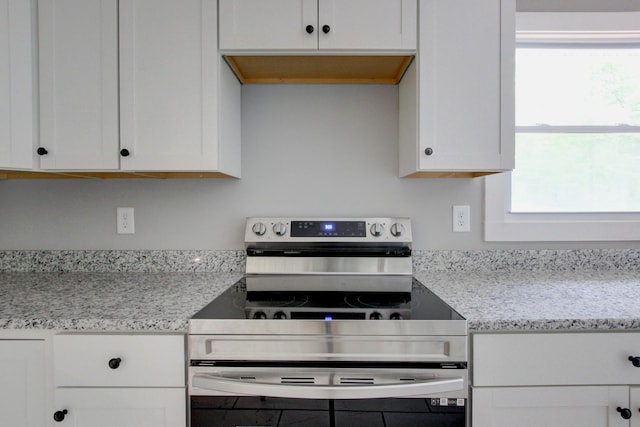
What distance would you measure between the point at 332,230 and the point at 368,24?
85 cm

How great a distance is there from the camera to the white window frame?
172 cm

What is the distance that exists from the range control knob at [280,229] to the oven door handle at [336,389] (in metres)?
0.73

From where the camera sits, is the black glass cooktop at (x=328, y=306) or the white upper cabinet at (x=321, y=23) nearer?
the black glass cooktop at (x=328, y=306)

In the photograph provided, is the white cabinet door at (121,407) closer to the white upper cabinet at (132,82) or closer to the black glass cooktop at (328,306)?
the black glass cooktop at (328,306)

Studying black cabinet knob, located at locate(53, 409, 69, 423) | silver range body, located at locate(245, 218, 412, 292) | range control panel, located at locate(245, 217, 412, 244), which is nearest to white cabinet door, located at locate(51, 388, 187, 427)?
black cabinet knob, located at locate(53, 409, 69, 423)

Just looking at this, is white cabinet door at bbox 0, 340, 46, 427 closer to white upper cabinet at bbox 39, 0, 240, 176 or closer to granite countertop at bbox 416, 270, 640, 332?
white upper cabinet at bbox 39, 0, 240, 176

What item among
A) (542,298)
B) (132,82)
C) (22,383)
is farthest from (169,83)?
(542,298)

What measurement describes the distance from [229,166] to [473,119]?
3.30 ft

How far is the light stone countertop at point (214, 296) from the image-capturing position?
106 cm

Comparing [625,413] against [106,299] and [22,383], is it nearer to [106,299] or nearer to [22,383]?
[106,299]

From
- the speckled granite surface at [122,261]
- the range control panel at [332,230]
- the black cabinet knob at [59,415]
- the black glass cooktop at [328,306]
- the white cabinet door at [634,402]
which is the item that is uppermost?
the range control panel at [332,230]

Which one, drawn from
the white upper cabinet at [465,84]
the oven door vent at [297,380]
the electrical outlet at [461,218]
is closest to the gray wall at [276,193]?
the electrical outlet at [461,218]

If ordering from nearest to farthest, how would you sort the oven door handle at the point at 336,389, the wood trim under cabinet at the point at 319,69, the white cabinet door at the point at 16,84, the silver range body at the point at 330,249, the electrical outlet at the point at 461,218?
1. the oven door handle at the point at 336,389
2. the white cabinet door at the point at 16,84
3. the wood trim under cabinet at the point at 319,69
4. the silver range body at the point at 330,249
5. the electrical outlet at the point at 461,218

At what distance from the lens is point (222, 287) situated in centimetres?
144
